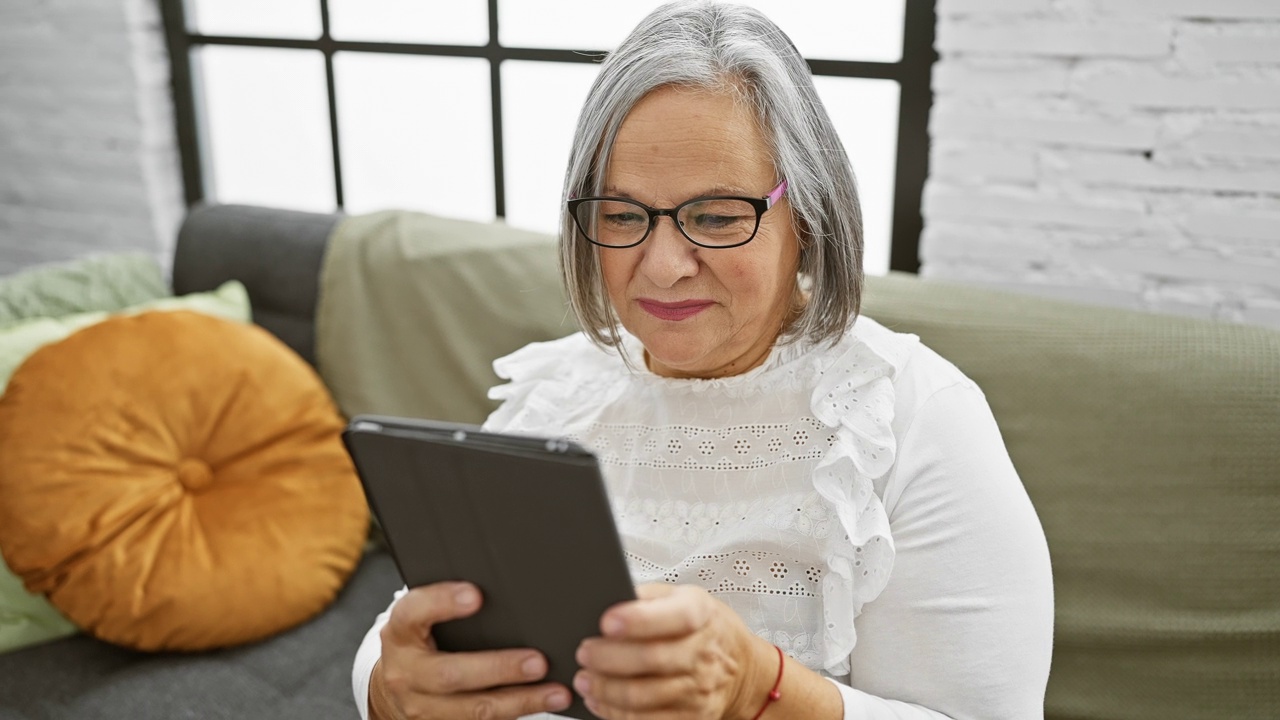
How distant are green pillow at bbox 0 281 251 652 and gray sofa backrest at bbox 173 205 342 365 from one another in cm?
5

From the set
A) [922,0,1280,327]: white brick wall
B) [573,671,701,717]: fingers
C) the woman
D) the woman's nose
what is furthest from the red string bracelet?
[922,0,1280,327]: white brick wall

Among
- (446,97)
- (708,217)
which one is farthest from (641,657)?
(446,97)

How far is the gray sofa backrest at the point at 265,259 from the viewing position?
1.99 metres

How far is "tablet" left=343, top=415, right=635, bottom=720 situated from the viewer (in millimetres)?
723

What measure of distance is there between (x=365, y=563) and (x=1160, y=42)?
1.59 metres

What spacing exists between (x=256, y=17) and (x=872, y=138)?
5.44 feet

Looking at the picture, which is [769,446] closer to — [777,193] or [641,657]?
[777,193]

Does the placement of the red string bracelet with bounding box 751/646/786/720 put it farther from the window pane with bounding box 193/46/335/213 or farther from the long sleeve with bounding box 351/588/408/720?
the window pane with bounding box 193/46/335/213

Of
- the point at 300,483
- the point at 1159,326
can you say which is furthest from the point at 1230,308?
the point at 300,483

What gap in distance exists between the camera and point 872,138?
6.66ft

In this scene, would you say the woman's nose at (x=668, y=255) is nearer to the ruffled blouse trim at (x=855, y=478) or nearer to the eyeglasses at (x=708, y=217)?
the eyeglasses at (x=708, y=217)

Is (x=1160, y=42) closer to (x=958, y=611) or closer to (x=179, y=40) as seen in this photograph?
(x=958, y=611)

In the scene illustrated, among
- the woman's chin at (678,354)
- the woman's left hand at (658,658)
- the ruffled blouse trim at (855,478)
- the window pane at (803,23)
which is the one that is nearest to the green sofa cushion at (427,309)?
the window pane at (803,23)

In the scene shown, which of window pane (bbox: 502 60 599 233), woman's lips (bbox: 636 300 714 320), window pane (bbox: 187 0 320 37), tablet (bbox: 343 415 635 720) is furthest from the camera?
window pane (bbox: 187 0 320 37)
